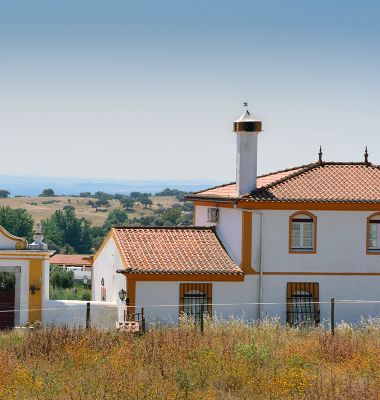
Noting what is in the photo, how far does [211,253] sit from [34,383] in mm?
10989

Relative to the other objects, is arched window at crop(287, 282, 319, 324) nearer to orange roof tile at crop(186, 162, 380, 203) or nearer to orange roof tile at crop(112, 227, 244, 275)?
orange roof tile at crop(112, 227, 244, 275)

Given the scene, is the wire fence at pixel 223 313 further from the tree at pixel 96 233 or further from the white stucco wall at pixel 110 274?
the tree at pixel 96 233

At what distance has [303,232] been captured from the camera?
21109 mm

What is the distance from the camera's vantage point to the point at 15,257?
20.8 metres

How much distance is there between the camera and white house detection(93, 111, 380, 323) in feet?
66.0

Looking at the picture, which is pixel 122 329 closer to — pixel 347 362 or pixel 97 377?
pixel 97 377

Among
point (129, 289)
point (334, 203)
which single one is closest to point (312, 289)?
point (334, 203)

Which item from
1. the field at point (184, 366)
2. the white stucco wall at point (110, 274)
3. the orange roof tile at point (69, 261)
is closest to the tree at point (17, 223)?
the orange roof tile at point (69, 261)

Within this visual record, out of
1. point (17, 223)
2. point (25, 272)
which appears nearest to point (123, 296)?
point (25, 272)

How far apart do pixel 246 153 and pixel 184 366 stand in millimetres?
10688

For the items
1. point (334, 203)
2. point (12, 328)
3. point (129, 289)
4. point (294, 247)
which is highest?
point (334, 203)

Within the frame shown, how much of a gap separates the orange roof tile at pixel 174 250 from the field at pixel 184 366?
4413 millimetres

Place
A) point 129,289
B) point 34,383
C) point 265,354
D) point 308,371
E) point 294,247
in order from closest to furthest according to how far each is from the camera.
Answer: point 34,383 → point 308,371 → point 265,354 → point 129,289 → point 294,247

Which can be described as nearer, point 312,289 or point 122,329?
point 122,329
